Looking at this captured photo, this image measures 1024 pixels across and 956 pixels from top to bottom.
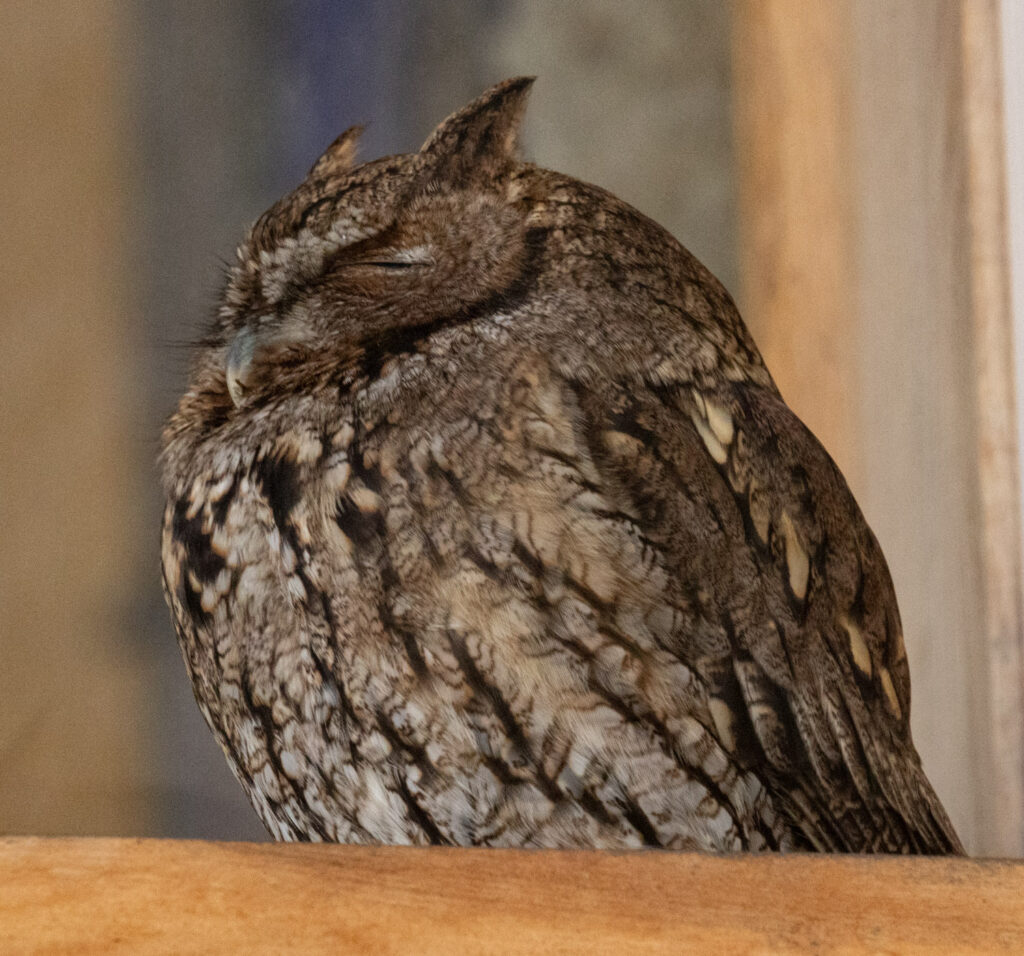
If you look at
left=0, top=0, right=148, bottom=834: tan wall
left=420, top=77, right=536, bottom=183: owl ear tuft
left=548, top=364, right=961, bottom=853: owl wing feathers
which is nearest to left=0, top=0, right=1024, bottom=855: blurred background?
left=0, top=0, right=148, bottom=834: tan wall

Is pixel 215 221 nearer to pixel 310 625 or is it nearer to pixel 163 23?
pixel 163 23

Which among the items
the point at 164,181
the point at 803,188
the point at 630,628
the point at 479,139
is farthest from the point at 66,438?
the point at 803,188

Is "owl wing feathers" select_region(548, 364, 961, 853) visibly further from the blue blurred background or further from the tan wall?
the tan wall

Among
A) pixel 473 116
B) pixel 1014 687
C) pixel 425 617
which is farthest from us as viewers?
pixel 1014 687

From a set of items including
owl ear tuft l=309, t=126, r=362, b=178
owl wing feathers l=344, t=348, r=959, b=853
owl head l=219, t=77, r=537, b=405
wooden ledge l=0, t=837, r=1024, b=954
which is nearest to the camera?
wooden ledge l=0, t=837, r=1024, b=954

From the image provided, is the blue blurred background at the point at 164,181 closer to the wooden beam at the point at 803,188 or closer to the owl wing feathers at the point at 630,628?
the wooden beam at the point at 803,188

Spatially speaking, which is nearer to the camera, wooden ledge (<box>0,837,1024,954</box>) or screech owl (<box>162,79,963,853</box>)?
wooden ledge (<box>0,837,1024,954</box>)

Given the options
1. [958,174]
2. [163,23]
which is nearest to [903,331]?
[958,174]

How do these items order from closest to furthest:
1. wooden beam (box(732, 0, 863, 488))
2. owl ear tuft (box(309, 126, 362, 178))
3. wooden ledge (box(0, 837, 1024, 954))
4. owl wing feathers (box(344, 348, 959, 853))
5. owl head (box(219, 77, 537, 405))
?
wooden ledge (box(0, 837, 1024, 954))
owl wing feathers (box(344, 348, 959, 853))
owl head (box(219, 77, 537, 405))
owl ear tuft (box(309, 126, 362, 178))
wooden beam (box(732, 0, 863, 488))
